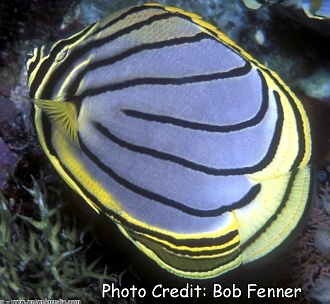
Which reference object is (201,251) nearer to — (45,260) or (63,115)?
(63,115)

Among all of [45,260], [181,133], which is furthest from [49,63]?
[45,260]

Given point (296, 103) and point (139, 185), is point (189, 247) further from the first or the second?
point (296, 103)

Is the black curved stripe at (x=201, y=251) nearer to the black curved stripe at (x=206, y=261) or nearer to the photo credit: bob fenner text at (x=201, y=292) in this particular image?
the black curved stripe at (x=206, y=261)

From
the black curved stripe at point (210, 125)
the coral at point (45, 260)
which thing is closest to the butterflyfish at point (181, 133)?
the black curved stripe at point (210, 125)

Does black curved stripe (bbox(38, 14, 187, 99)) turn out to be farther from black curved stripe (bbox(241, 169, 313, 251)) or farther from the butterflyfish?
black curved stripe (bbox(241, 169, 313, 251))

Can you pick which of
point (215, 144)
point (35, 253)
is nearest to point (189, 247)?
point (215, 144)

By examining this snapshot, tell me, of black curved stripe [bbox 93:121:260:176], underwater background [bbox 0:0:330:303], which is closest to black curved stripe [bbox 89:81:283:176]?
black curved stripe [bbox 93:121:260:176]
